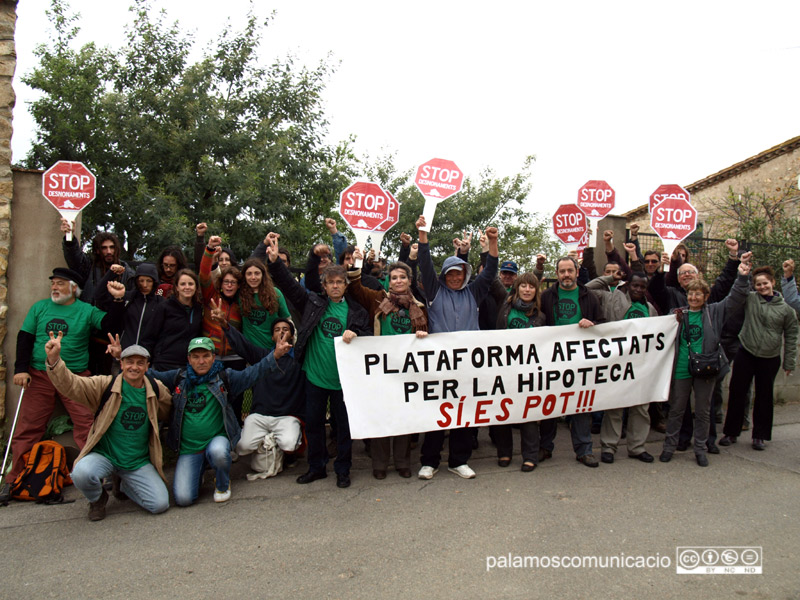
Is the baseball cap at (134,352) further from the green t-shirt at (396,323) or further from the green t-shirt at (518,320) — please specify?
the green t-shirt at (518,320)

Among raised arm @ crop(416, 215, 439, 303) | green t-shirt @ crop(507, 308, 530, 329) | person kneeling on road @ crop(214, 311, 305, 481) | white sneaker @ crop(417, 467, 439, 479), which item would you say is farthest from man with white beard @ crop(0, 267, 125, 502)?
green t-shirt @ crop(507, 308, 530, 329)

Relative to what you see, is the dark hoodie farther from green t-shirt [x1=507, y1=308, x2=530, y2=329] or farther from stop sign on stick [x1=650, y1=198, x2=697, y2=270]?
stop sign on stick [x1=650, y1=198, x2=697, y2=270]

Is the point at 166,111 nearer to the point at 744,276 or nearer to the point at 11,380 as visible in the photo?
the point at 11,380

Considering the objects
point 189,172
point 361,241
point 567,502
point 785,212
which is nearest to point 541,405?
point 567,502

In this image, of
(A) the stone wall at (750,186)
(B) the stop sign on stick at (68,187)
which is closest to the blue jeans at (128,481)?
(B) the stop sign on stick at (68,187)

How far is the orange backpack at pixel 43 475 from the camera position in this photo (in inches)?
193

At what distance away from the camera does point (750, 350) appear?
6.61 metres

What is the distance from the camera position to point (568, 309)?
6016 millimetres

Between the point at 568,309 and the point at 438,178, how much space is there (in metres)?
1.92

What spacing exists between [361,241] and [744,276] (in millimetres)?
3932

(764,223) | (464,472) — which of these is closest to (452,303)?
(464,472)

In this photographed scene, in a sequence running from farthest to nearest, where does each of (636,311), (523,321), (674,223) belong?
(674,223) → (636,311) → (523,321)

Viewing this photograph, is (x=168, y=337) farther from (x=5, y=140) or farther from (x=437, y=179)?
(x=437, y=179)

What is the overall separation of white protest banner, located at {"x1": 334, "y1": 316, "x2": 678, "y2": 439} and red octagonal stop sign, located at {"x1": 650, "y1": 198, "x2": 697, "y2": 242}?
57.5 inches
